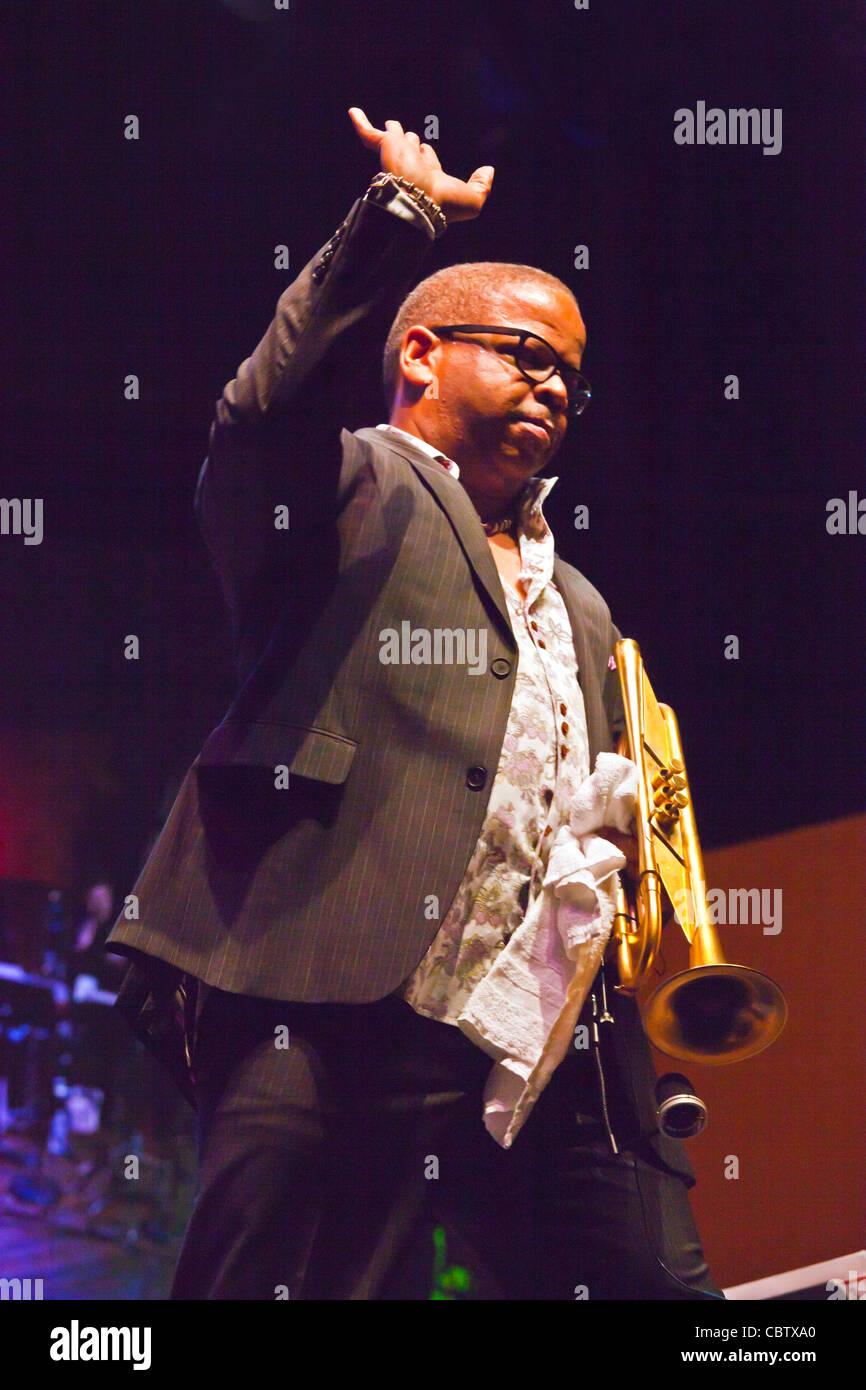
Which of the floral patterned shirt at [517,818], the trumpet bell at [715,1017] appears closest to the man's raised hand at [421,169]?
the floral patterned shirt at [517,818]

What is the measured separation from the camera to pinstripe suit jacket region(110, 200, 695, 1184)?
5.80 ft

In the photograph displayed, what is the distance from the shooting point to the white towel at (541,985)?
1.85 meters

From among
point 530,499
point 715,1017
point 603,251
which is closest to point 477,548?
point 530,499

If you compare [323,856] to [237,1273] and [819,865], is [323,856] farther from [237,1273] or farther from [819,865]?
[819,865]

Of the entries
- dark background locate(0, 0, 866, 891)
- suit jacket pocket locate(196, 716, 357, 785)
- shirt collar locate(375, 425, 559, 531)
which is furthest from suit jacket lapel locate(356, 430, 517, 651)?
dark background locate(0, 0, 866, 891)

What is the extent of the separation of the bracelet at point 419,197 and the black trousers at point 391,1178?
1141mm

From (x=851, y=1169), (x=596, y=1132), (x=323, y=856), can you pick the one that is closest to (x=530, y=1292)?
(x=596, y=1132)

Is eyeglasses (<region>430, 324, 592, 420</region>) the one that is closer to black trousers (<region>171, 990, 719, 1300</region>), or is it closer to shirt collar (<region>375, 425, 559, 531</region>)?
shirt collar (<region>375, 425, 559, 531</region>)

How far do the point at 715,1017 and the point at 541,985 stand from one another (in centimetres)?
47

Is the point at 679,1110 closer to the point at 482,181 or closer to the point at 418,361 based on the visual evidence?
the point at 418,361

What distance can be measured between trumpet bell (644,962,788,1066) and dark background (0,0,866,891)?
4.69 ft

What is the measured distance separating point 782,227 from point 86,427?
2.08 meters

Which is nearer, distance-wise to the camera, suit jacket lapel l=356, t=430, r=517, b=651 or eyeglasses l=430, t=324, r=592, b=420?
suit jacket lapel l=356, t=430, r=517, b=651

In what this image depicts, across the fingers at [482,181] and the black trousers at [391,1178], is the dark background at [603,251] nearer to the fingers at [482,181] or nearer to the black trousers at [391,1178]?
the fingers at [482,181]
